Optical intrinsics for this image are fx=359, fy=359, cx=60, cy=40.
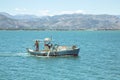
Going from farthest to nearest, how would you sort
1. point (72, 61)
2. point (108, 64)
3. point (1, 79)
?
point (72, 61)
point (108, 64)
point (1, 79)

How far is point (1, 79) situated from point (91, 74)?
11.4 meters

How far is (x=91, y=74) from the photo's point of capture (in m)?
45.2

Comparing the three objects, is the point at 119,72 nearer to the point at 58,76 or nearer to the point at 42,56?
the point at 58,76

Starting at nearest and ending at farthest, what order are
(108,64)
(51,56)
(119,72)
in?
(119,72), (108,64), (51,56)

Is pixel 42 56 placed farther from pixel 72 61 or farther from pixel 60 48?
pixel 72 61

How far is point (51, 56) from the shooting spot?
65.9 meters

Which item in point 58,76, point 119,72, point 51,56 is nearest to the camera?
point 58,76

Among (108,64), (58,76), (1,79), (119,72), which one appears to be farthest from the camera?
(108,64)

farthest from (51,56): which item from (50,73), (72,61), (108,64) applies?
(50,73)

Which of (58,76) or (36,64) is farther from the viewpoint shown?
(36,64)

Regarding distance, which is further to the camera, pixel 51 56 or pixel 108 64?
pixel 51 56

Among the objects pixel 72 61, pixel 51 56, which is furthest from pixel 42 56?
pixel 72 61

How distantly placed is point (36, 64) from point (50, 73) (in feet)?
34.9

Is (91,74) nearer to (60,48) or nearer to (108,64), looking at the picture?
(108,64)
